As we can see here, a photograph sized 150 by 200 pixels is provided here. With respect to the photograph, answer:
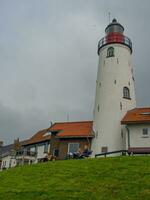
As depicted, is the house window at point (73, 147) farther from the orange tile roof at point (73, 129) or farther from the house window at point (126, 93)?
the house window at point (126, 93)

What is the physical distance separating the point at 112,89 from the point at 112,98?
1049 mm

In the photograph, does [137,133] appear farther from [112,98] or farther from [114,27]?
[114,27]

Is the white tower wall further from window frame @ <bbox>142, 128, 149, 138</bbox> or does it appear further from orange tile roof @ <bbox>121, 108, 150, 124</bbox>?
window frame @ <bbox>142, 128, 149, 138</bbox>

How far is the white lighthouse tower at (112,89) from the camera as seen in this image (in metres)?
35.6

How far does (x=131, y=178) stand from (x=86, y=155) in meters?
11.1

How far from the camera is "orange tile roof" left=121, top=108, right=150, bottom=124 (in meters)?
33.8

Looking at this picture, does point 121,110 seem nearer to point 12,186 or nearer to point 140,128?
point 140,128

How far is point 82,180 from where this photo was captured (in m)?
17.9

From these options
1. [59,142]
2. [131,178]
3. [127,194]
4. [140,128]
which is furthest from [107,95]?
[127,194]

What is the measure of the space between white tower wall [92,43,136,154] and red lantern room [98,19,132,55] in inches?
19.0

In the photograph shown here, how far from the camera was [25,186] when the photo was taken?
17719 mm

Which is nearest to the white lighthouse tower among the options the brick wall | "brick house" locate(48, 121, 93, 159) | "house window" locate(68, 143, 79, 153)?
the brick wall

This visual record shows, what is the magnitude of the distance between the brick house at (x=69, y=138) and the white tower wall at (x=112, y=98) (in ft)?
4.27

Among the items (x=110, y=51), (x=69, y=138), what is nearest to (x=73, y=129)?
(x=69, y=138)
